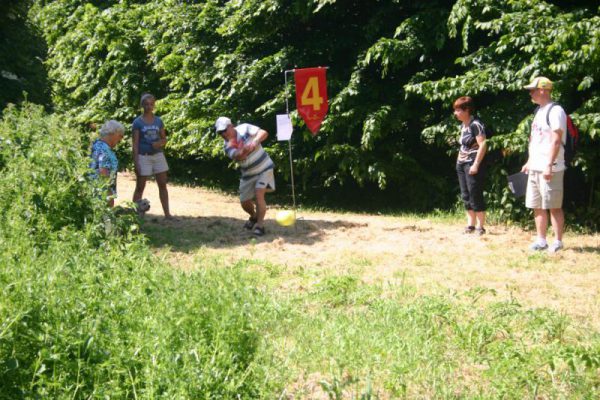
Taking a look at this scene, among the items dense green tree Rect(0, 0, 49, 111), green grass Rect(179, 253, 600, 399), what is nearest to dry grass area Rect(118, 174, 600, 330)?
green grass Rect(179, 253, 600, 399)

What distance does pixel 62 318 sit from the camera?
3473 millimetres

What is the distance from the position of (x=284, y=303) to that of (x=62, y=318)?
188 centimetres

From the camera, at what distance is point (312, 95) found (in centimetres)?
973

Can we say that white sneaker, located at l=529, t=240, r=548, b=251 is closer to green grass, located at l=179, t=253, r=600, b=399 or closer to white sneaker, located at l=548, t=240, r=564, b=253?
white sneaker, located at l=548, t=240, r=564, b=253

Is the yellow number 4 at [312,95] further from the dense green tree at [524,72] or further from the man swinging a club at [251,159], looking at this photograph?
the man swinging a club at [251,159]

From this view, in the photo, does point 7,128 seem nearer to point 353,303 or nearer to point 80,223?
point 80,223

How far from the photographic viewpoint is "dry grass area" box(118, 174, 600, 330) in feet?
18.8

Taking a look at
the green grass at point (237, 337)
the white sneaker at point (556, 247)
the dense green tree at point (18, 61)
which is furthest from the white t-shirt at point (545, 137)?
the dense green tree at point (18, 61)

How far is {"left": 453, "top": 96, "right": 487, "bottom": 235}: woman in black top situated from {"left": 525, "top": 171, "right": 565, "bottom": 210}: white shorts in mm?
925

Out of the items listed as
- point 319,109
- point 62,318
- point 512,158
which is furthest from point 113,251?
point 512,158

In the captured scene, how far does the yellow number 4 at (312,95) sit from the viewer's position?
31.6 ft

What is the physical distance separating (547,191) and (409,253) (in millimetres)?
1532

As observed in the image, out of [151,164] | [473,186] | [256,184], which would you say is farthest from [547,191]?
[151,164]

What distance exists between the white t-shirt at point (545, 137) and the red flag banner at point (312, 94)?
3.37 metres
